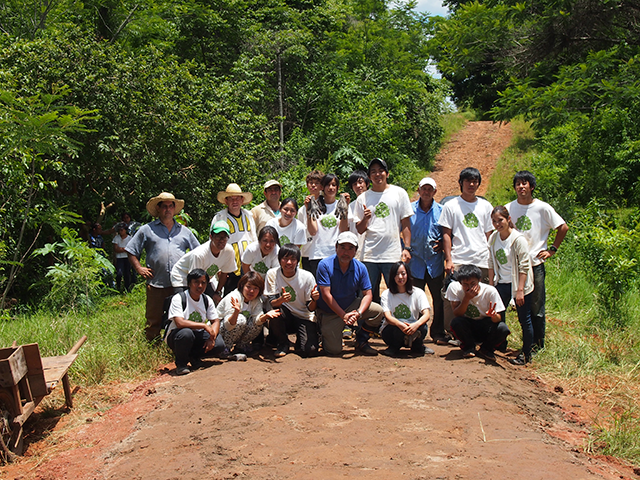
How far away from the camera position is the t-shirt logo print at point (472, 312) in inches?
228

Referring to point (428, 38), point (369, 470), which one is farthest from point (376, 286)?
point (428, 38)

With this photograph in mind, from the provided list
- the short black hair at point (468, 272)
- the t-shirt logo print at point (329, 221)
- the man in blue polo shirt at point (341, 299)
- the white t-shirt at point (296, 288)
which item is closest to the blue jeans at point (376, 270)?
the man in blue polo shirt at point (341, 299)

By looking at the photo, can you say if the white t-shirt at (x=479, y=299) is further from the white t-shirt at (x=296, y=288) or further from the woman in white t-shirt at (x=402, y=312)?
the white t-shirt at (x=296, y=288)

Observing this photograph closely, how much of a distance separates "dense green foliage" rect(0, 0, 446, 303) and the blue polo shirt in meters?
3.92

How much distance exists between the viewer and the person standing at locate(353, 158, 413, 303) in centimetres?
640

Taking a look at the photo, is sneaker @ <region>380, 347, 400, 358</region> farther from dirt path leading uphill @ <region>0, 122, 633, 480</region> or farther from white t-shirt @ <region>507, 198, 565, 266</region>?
white t-shirt @ <region>507, 198, 565, 266</region>

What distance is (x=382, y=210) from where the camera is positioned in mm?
6422

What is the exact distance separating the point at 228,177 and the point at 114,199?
239 centimetres

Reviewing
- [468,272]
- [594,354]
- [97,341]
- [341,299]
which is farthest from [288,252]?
[594,354]

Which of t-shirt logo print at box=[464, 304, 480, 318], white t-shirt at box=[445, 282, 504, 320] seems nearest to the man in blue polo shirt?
white t-shirt at box=[445, 282, 504, 320]

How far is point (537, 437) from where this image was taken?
4.05 meters

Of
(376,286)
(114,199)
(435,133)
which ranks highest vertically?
(435,133)

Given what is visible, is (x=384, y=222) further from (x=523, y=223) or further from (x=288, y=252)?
(x=523, y=223)

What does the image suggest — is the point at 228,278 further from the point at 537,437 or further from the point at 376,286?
the point at 537,437
